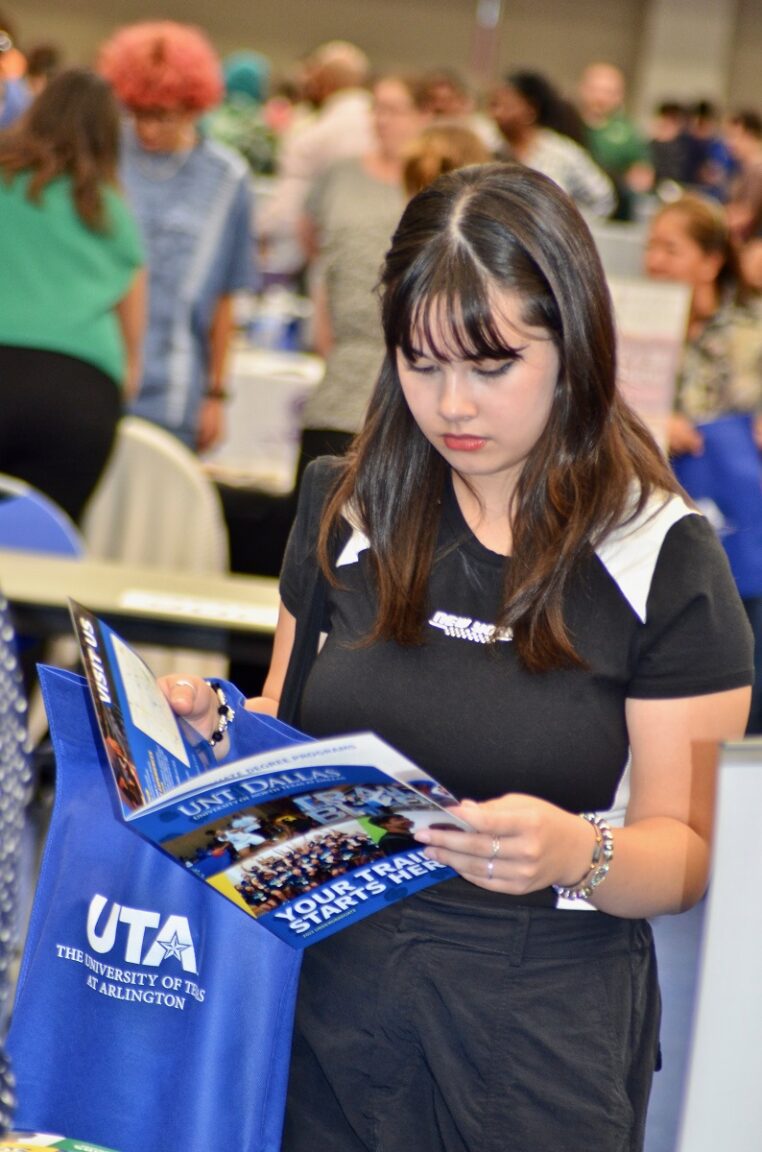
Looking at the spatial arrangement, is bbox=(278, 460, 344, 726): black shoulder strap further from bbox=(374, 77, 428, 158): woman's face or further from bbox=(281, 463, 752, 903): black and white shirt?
bbox=(374, 77, 428, 158): woman's face

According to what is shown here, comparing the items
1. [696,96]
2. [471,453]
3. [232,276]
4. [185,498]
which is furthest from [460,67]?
[471,453]

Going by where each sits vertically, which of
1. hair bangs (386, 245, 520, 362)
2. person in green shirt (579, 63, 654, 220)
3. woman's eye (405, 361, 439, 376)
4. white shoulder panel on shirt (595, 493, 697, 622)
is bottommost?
white shoulder panel on shirt (595, 493, 697, 622)

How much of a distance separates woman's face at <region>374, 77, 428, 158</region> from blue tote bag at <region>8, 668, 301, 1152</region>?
11.7 feet

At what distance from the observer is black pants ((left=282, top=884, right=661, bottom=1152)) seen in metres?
1.31

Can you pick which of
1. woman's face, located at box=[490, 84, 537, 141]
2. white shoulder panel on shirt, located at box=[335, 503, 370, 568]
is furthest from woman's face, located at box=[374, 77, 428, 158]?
white shoulder panel on shirt, located at box=[335, 503, 370, 568]

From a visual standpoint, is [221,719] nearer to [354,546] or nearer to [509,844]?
[354,546]

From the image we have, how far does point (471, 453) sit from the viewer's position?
135 centimetres

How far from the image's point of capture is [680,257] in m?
4.14

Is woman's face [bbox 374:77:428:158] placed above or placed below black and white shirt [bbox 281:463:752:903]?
above

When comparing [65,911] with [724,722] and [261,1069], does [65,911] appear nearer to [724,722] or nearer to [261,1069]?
[261,1069]

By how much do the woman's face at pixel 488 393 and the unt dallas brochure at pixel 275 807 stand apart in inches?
11.9

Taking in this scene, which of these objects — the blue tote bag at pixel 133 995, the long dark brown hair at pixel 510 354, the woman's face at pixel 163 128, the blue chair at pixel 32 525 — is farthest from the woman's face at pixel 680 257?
the blue tote bag at pixel 133 995

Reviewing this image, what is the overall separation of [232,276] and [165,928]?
11.7 ft

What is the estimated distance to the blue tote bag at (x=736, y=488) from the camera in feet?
11.4
